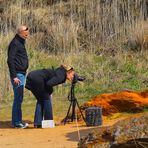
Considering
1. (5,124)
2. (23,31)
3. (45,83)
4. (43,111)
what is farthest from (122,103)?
(23,31)

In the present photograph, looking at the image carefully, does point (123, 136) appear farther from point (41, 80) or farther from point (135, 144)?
point (41, 80)

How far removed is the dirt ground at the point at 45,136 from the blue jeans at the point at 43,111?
0.70 feet

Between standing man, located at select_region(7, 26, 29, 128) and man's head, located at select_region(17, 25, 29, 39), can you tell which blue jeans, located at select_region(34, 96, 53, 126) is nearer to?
standing man, located at select_region(7, 26, 29, 128)

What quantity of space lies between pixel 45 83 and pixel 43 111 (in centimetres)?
62

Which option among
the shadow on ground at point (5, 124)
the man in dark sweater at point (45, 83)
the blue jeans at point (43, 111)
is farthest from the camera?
the shadow on ground at point (5, 124)

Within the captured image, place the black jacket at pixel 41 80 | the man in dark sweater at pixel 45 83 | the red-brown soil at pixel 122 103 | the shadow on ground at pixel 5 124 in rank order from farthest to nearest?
1. the red-brown soil at pixel 122 103
2. the shadow on ground at pixel 5 124
3. the black jacket at pixel 41 80
4. the man in dark sweater at pixel 45 83

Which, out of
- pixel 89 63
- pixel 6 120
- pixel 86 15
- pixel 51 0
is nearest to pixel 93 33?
pixel 86 15

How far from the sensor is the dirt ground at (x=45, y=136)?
872 centimetres

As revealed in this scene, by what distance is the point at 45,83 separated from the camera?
10.7 metres

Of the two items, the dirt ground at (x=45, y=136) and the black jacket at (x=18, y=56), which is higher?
the black jacket at (x=18, y=56)

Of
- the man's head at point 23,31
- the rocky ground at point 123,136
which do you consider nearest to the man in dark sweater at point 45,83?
the man's head at point 23,31

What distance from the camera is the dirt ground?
28.6 feet

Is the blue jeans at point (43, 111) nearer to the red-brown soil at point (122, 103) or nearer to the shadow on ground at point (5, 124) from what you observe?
the shadow on ground at point (5, 124)

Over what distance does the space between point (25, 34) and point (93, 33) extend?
10.3 metres
